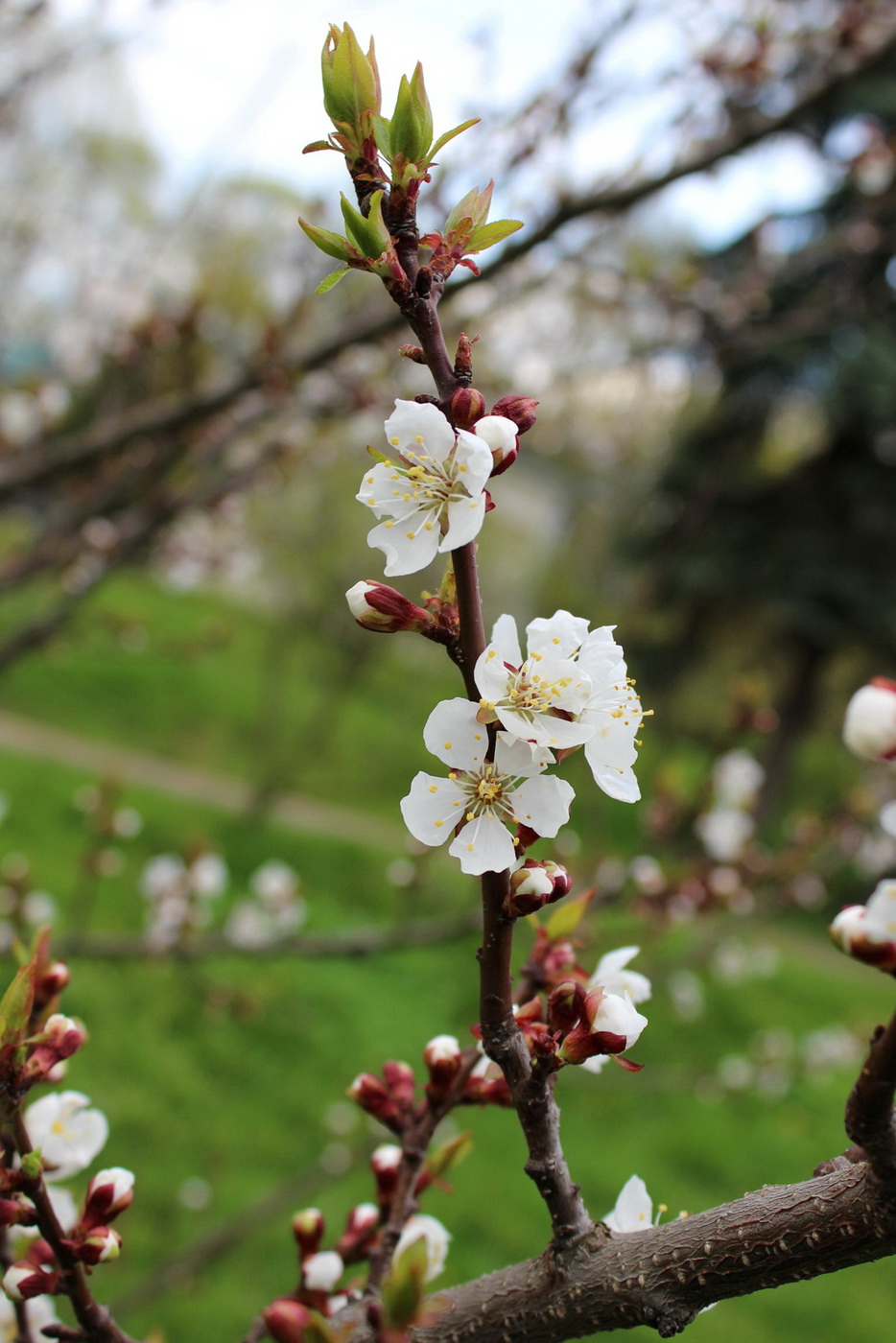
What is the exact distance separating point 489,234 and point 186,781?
9.05 m

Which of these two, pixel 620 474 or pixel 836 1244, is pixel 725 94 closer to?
pixel 836 1244

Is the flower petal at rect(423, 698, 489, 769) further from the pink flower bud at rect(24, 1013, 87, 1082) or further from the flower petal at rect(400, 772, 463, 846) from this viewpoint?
the pink flower bud at rect(24, 1013, 87, 1082)

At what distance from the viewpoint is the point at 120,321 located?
4.14 meters

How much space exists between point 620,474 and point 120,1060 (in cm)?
1251

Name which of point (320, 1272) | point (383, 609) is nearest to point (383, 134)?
point (383, 609)

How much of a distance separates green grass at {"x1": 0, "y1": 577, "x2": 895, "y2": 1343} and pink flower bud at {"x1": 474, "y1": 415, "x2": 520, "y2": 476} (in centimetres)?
129

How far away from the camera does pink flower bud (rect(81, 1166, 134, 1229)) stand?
0.90 metres

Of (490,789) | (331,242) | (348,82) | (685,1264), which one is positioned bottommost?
(685,1264)

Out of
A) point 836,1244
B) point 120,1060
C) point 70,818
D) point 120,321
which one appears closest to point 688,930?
point 120,1060

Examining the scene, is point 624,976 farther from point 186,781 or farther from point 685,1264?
point 186,781

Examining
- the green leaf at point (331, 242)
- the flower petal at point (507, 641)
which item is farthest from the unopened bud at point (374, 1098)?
the green leaf at point (331, 242)

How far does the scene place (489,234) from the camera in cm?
78

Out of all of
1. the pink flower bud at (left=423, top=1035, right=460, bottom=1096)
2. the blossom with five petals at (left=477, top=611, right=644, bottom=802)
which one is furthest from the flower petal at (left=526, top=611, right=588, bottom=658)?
the pink flower bud at (left=423, top=1035, right=460, bottom=1096)

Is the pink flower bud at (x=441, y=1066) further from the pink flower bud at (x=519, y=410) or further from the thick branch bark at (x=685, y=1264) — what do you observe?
the pink flower bud at (x=519, y=410)
